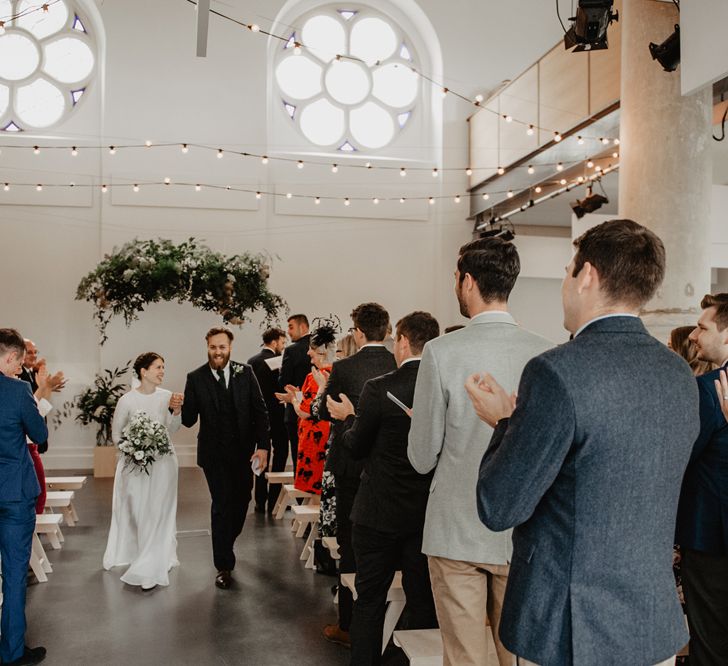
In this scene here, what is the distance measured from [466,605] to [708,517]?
1046 mm

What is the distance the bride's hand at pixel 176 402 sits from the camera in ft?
18.9

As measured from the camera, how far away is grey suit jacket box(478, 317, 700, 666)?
1616 millimetres

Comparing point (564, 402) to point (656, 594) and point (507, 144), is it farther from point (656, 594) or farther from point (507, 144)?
point (507, 144)

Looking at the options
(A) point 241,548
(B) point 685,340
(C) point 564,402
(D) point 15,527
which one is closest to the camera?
(C) point 564,402

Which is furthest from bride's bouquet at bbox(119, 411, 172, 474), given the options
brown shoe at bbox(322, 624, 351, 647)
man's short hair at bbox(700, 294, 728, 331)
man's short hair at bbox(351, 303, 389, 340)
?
man's short hair at bbox(700, 294, 728, 331)

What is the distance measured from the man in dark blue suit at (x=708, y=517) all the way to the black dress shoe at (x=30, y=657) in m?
3.11

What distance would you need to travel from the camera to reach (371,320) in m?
4.18

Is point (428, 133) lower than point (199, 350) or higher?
higher

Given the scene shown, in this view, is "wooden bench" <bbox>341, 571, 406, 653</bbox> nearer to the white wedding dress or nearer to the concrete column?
the white wedding dress

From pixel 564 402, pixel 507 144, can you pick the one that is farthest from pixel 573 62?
pixel 564 402

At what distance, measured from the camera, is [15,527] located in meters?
3.85

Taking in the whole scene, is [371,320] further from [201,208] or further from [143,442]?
[201,208]

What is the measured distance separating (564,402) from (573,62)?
7498 mm

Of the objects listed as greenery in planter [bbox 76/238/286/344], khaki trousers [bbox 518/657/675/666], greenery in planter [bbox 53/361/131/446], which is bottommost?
greenery in planter [bbox 53/361/131/446]
